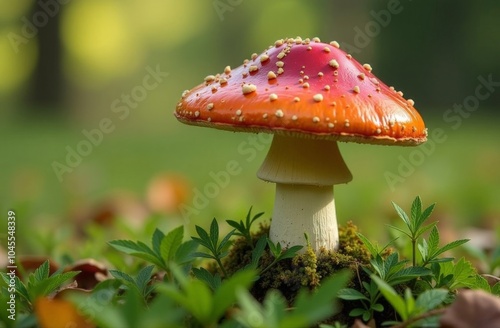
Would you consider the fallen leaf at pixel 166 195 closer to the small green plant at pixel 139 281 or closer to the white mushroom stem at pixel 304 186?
the white mushroom stem at pixel 304 186

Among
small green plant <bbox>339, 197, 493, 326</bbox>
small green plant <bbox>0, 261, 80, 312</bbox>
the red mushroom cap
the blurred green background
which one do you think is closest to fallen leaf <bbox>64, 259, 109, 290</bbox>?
small green plant <bbox>0, 261, 80, 312</bbox>

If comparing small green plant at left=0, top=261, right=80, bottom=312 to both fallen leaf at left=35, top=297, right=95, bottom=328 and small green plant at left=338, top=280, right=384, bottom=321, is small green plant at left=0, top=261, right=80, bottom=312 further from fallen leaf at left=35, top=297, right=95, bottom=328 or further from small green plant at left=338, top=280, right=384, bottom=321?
small green plant at left=338, top=280, right=384, bottom=321

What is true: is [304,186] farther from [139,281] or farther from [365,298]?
[139,281]

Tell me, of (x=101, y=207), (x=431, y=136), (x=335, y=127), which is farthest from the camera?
(x=431, y=136)

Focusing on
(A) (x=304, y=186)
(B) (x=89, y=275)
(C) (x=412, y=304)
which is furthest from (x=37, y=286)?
(C) (x=412, y=304)

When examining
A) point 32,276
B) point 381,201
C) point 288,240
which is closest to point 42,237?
point 32,276

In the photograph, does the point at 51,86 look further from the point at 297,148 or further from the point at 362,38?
the point at 297,148
